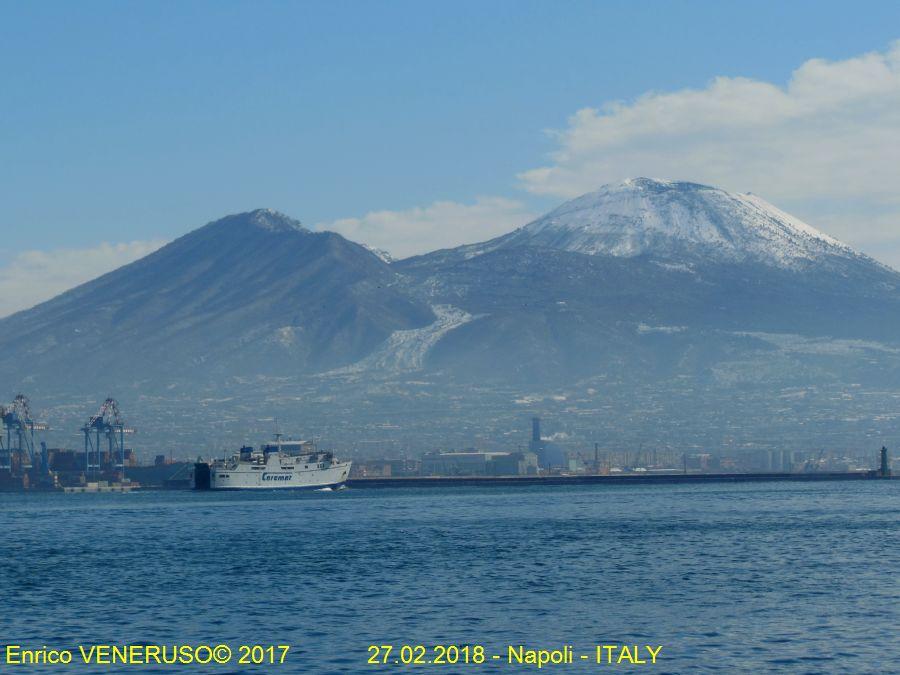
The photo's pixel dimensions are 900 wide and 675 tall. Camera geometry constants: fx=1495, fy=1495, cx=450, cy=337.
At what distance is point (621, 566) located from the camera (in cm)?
7381

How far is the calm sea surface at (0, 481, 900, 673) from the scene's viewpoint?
49688 millimetres

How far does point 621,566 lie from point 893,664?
2902cm

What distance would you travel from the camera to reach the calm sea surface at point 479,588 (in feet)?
163

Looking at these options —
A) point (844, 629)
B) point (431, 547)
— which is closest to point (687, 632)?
point (844, 629)

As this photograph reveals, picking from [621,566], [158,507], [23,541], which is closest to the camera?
[621,566]

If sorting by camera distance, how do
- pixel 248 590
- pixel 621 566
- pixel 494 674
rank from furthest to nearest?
pixel 621 566 → pixel 248 590 → pixel 494 674

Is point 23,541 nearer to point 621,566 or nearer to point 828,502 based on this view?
point 621,566

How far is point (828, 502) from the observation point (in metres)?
150

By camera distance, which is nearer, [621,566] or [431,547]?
[621,566]

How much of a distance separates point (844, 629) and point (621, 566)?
897 inches

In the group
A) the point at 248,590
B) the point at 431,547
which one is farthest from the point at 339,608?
the point at 431,547

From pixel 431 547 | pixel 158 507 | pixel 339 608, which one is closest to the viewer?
pixel 339 608

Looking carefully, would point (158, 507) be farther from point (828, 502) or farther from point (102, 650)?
point (102, 650)

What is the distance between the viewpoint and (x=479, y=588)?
64.9 metres
